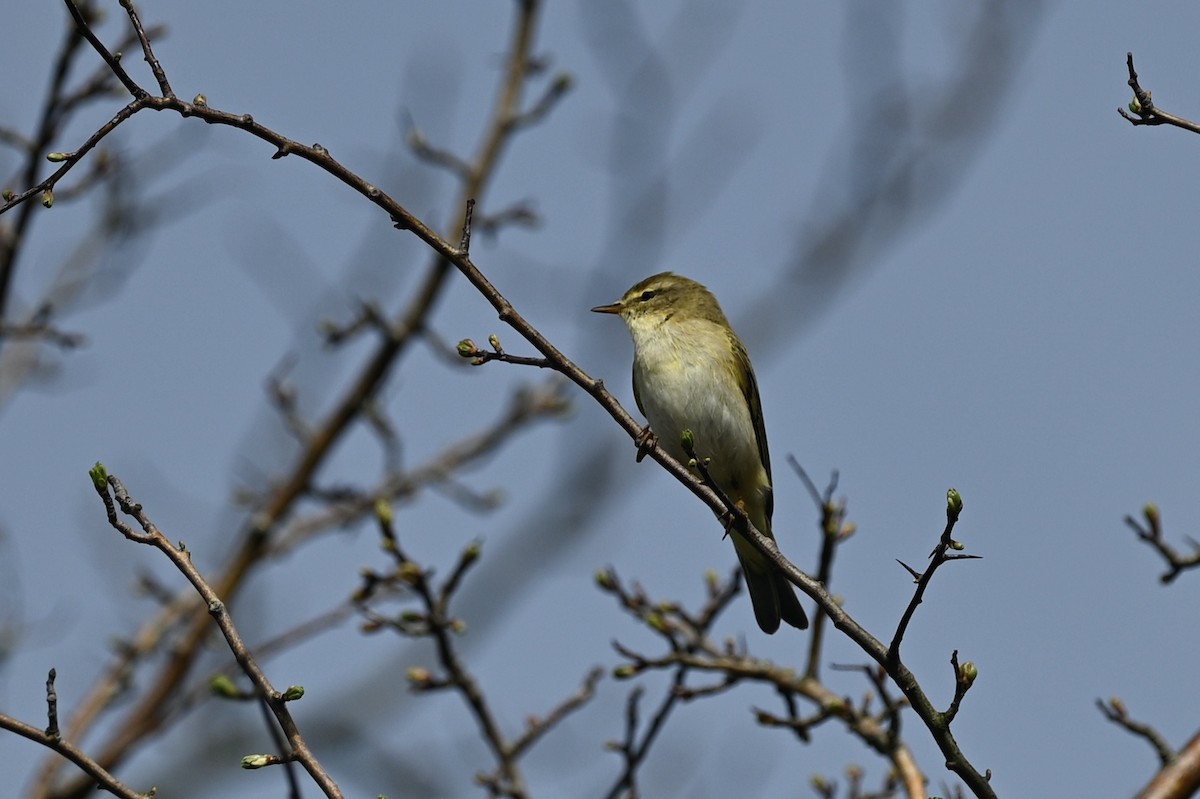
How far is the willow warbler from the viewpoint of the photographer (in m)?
6.64

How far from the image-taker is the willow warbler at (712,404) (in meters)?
6.64

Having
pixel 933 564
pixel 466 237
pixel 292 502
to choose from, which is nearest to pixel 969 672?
pixel 933 564

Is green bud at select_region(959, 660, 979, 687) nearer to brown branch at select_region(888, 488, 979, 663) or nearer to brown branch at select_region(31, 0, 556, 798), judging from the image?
brown branch at select_region(888, 488, 979, 663)

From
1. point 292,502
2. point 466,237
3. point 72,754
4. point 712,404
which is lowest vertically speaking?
point 72,754

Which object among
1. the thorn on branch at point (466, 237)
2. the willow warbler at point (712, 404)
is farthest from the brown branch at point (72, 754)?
the willow warbler at point (712, 404)

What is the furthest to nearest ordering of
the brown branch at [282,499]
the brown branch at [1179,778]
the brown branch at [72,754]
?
the brown branch at [282,499]
the brown branch at [1179,778]
the brown branch at [72,754]

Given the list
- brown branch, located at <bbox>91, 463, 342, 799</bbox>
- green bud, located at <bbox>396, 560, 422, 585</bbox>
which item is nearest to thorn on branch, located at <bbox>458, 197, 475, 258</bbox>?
brown branch, located at <bbox>91, 463, 342, 799</bbox>

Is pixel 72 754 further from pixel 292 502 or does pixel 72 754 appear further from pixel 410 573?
pixel 292 502

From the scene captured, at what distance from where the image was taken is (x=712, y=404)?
6680 mm

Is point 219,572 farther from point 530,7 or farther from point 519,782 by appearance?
point 530,7

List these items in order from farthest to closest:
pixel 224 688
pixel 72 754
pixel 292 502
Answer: pixel 292 502, pixel 224 688, pixel 72 754

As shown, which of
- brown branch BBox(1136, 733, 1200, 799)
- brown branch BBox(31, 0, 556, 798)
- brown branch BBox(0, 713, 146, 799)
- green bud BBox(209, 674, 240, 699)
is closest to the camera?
brown branch BBox(0, 713, 146, 799)

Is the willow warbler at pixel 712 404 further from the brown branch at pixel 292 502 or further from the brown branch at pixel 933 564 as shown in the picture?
the brown branch at pixel 933 564

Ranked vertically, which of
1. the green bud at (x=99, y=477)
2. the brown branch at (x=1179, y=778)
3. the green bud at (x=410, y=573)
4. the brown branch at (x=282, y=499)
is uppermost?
the brown branch at (x=282, y=499)
